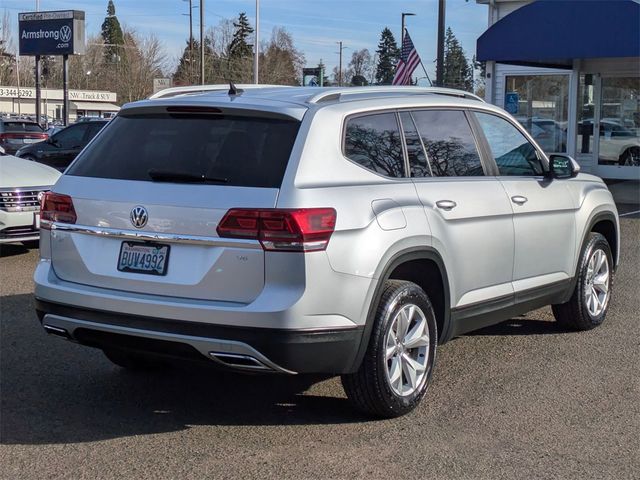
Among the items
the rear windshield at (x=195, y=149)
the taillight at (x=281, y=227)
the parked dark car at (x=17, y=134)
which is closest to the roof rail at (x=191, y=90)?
the rear windshield at (x=195, y=149)

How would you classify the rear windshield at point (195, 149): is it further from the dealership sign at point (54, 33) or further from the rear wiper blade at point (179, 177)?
the dealership sign at point (54, 33)

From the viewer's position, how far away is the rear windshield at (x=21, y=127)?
28.2 metres

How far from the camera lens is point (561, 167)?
6270mm

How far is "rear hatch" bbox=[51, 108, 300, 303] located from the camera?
13.6 ft

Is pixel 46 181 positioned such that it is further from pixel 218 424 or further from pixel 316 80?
pixel 316 80

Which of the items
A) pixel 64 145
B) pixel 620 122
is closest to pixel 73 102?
pixel 64 145

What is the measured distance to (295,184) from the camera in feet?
13.6

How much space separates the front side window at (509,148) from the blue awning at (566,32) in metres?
10.9

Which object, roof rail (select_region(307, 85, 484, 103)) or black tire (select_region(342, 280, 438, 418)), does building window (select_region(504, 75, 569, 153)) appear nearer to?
roof rail (select_region(307, 85, 484, 103))

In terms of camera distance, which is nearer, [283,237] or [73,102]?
[283,237]

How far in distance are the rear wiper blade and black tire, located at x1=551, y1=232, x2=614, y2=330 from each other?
11.2 feet

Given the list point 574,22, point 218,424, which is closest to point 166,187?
point 218,424

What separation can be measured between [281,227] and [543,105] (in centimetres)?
1886

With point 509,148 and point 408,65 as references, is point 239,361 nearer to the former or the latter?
point 509,148
